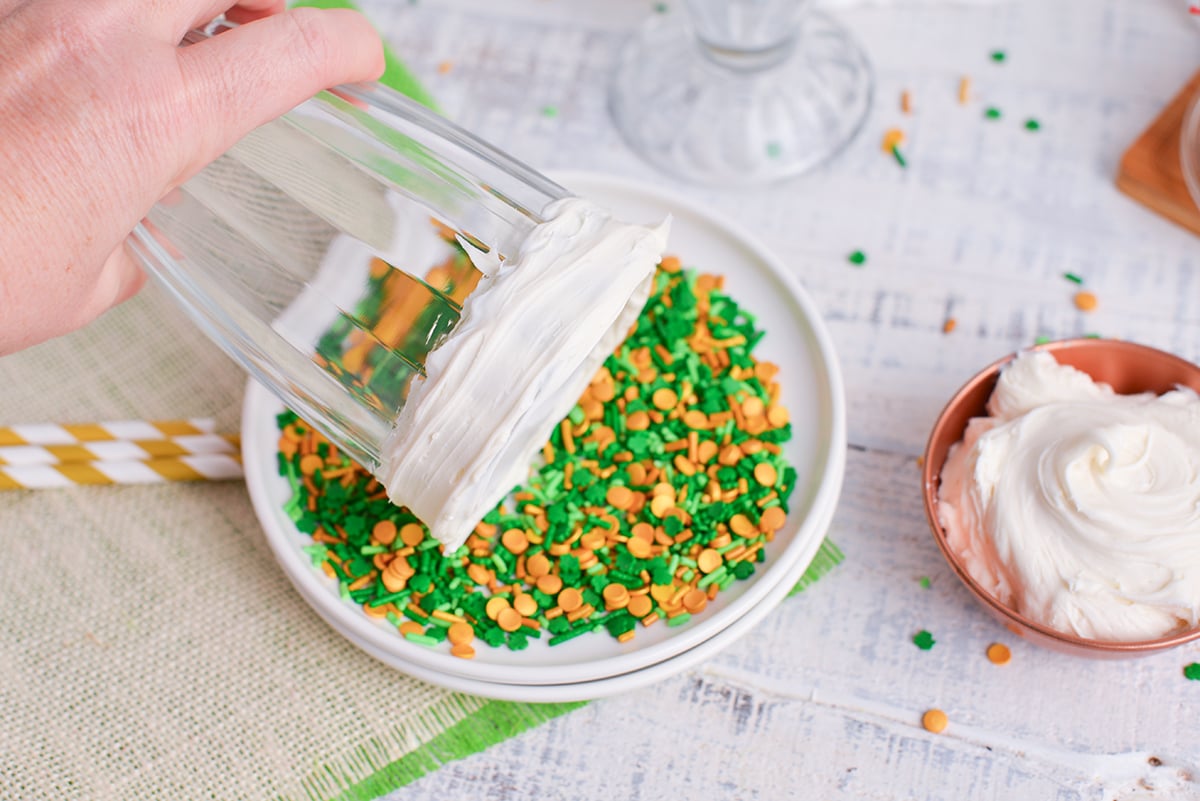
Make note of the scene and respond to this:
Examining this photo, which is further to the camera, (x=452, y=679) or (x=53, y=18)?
(x=452, y=679)

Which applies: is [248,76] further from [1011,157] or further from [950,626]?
[1011,157]

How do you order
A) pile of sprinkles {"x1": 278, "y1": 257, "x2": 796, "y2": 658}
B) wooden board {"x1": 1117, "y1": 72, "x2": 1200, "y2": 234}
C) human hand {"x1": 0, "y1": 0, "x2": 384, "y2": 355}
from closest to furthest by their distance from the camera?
human hand {"x1": 0, "y1": 0, "x2": 384, "y2": 355} → pile of sprinkles {"x1": 278, "y1": 257, "x2": 796, "y2": 658} → wooden board {"x1": 1117, "y1": 72, "x2": 1200, "y2": 234}

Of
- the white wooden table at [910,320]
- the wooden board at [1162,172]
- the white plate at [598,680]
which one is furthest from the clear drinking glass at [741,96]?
the white plate at [598,680]

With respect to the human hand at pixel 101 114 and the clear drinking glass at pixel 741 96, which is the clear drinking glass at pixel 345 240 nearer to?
the human hand at pixel 101 114

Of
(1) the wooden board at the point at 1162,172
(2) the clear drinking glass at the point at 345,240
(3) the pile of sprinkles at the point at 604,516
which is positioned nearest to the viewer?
(2) the clear drinking glass at the point at 345,240

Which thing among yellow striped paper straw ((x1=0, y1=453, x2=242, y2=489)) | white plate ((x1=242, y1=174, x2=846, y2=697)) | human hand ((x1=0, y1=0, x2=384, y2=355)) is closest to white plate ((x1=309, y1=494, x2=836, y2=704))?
white plate ((x1=242, y1=174, x2=846, y2=697))

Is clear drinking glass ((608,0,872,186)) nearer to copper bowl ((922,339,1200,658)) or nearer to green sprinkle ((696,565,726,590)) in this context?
copper bowl ((922,339,1200,658))

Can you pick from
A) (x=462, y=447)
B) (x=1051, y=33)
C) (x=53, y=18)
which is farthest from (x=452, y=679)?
(x=1051, y=33)
